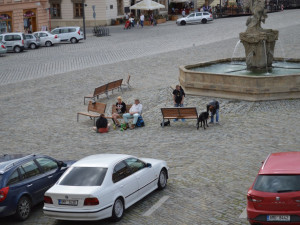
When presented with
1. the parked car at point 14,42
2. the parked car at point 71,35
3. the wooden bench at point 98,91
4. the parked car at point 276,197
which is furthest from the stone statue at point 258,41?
the parked car at point 71,35

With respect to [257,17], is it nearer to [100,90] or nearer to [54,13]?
[100,90]

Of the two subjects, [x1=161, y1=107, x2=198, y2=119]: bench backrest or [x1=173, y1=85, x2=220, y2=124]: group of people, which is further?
[x1=161, y1=107, x2=198, y2=119]: bench backrest

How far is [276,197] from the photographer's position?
10.2m

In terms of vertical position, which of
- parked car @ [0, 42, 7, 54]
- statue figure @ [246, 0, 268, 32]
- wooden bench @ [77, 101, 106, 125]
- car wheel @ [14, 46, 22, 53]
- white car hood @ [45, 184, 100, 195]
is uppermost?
statue figure @ [246, 0, 268, 32]

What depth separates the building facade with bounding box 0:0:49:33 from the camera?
179 ft

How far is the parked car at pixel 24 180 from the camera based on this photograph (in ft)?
39.3

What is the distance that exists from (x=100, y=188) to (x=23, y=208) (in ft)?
6.20

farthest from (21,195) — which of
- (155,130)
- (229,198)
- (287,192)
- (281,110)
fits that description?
(281,110)

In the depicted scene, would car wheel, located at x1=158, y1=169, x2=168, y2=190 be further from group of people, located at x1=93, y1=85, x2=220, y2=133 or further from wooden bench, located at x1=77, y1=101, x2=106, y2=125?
wooden bench, located at x1=77, y1=101, x2=106, y2=125

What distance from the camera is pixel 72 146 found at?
18391 mm

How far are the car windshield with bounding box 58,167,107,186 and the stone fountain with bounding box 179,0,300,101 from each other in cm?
1068

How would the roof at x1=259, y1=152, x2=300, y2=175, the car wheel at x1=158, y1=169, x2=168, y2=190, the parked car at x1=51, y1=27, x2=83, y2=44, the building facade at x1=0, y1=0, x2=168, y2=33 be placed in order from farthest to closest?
the building facade at x1=0, y1=0, x2=168, y2=33 → the parked car at x1=51, y1=27, x2=83, y2=44 → the car wheel at x1=158, y1=169, x2=168, y2=190 → the roof at x1=259, y1=152, x2=300, y2=175

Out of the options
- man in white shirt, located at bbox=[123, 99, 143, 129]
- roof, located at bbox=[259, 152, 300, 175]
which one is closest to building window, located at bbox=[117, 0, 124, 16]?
man in white shirt, located at bbox=[123, 99, 143, 129]

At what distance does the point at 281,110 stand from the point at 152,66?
44.8ft
